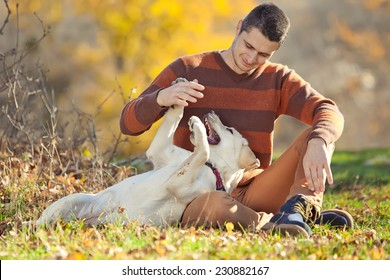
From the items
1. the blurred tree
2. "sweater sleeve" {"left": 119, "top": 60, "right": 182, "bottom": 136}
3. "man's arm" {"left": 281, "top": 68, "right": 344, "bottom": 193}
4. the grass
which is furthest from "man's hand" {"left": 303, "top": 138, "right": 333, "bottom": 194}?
the blurred tree

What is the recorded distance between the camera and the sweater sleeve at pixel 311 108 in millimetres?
4961

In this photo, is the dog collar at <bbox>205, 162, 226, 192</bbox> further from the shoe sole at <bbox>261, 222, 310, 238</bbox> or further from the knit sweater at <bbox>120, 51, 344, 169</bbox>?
the shoe sole at <bbox>261, 222, 310, 238</bbox>

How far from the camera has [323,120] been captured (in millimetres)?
5016

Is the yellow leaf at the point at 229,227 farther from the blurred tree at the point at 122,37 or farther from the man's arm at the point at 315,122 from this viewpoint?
the blurred tree at the point at 122,37

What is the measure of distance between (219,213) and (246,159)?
49cm

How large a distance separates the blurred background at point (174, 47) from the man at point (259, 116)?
44.8ft

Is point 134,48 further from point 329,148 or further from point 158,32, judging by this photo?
point 329,148

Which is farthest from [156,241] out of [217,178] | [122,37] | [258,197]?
[122,37]

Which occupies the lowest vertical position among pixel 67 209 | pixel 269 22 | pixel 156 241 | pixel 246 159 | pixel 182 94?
pixel 67 209

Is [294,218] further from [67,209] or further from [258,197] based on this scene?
[67,209]

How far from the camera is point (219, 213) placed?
4824 mm

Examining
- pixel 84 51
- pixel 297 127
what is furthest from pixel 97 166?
pixel 297 127

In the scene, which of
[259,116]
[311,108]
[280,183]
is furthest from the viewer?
[259,116]

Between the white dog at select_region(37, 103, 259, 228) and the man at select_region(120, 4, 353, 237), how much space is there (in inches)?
4.7
